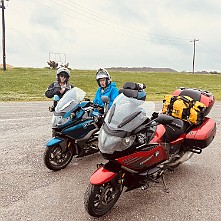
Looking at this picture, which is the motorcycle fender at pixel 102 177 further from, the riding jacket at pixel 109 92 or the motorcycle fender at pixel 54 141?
the riding jacket at pixel 109 92

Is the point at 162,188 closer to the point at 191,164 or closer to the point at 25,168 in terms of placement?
the point at 191,164

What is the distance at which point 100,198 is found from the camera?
3619 mm

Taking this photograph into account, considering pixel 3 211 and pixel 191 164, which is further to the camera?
pixel 191 164

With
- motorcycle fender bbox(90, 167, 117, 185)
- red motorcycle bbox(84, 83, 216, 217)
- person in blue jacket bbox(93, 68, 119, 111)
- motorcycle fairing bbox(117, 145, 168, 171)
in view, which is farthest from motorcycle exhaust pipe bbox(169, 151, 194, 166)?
person in blue jacket bbox(93, 68, 119, 111)

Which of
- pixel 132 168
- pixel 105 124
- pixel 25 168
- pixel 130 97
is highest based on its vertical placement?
pixel 130 97

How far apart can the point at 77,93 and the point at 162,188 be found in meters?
2.06

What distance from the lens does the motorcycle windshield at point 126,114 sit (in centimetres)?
363

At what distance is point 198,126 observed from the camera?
4859mm

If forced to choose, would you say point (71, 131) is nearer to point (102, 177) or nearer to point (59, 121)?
point (59, 121)

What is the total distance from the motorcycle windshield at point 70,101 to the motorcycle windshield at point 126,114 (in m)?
1.40

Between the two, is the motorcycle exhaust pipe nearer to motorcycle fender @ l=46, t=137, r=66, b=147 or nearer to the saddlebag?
the saddlebag

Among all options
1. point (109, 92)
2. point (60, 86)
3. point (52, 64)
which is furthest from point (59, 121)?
point (52, 64)

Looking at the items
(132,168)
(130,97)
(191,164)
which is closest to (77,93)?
(130,97)

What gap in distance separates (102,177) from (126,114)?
79 cm
